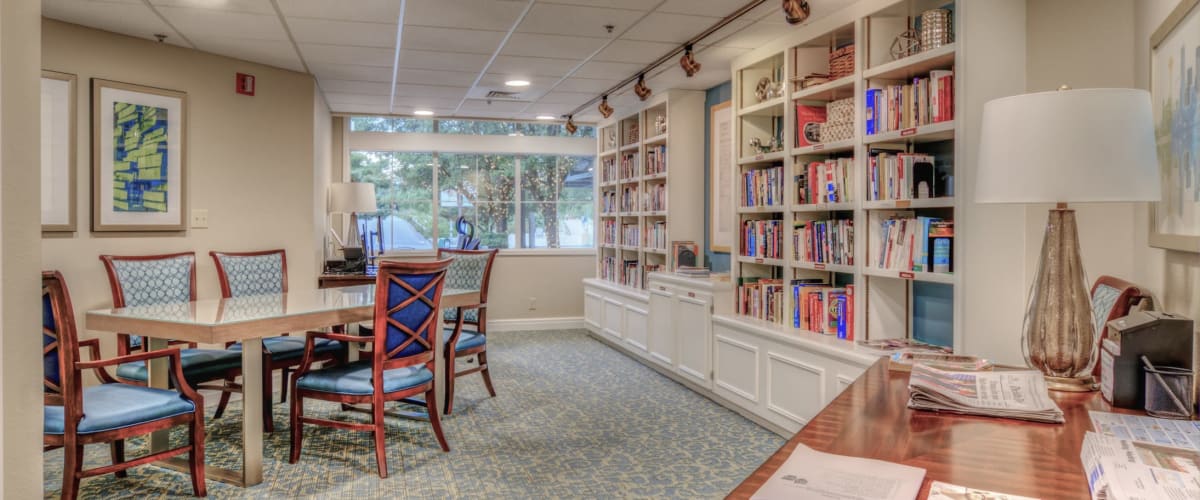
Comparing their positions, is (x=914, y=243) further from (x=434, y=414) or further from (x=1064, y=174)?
(x=434, y=414)

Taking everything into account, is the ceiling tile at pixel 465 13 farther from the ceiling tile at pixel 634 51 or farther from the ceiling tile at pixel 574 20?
the ceiling tile at pixel 634 51

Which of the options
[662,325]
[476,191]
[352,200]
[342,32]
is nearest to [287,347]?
[342,32]

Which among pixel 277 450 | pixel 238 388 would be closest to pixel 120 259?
pixel 238 388

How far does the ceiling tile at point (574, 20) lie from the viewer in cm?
366

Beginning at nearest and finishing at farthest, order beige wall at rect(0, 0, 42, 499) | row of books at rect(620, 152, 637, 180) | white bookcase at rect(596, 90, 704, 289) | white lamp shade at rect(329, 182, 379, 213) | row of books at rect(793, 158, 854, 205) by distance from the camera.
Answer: beige wall at rect(0, 0, 42, 499)
row of books at rect(793, 158, 854, 205)
white bookcase at rect(596, 90, 704, 289)
white lamp shade at rect(329, 182, 379, 213)
row of books at rect(620, 152, 637, 180)

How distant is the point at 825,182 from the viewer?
3.78 metres

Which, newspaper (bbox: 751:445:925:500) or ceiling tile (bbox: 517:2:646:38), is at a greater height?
ceiling tile (bbox: 517:2:646:38)

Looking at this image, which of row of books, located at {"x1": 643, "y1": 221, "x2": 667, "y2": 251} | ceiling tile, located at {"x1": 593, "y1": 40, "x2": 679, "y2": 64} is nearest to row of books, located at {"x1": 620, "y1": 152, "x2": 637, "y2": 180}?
row of books, located at {"x1": 643, "y1": 221, "x2": 667, "y2": 251}

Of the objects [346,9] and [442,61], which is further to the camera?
[442,61]

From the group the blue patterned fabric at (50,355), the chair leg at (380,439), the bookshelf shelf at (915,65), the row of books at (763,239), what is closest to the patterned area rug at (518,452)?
the chair leg at (380,439)

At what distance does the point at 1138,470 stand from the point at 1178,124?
3.87 ft

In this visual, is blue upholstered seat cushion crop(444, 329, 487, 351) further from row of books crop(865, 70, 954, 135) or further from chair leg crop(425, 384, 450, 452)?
row of books crop(865, 70, 954, 135)

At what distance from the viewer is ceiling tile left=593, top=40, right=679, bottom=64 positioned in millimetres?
4367

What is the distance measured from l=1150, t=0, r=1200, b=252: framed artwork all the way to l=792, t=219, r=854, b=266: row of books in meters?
1.60
